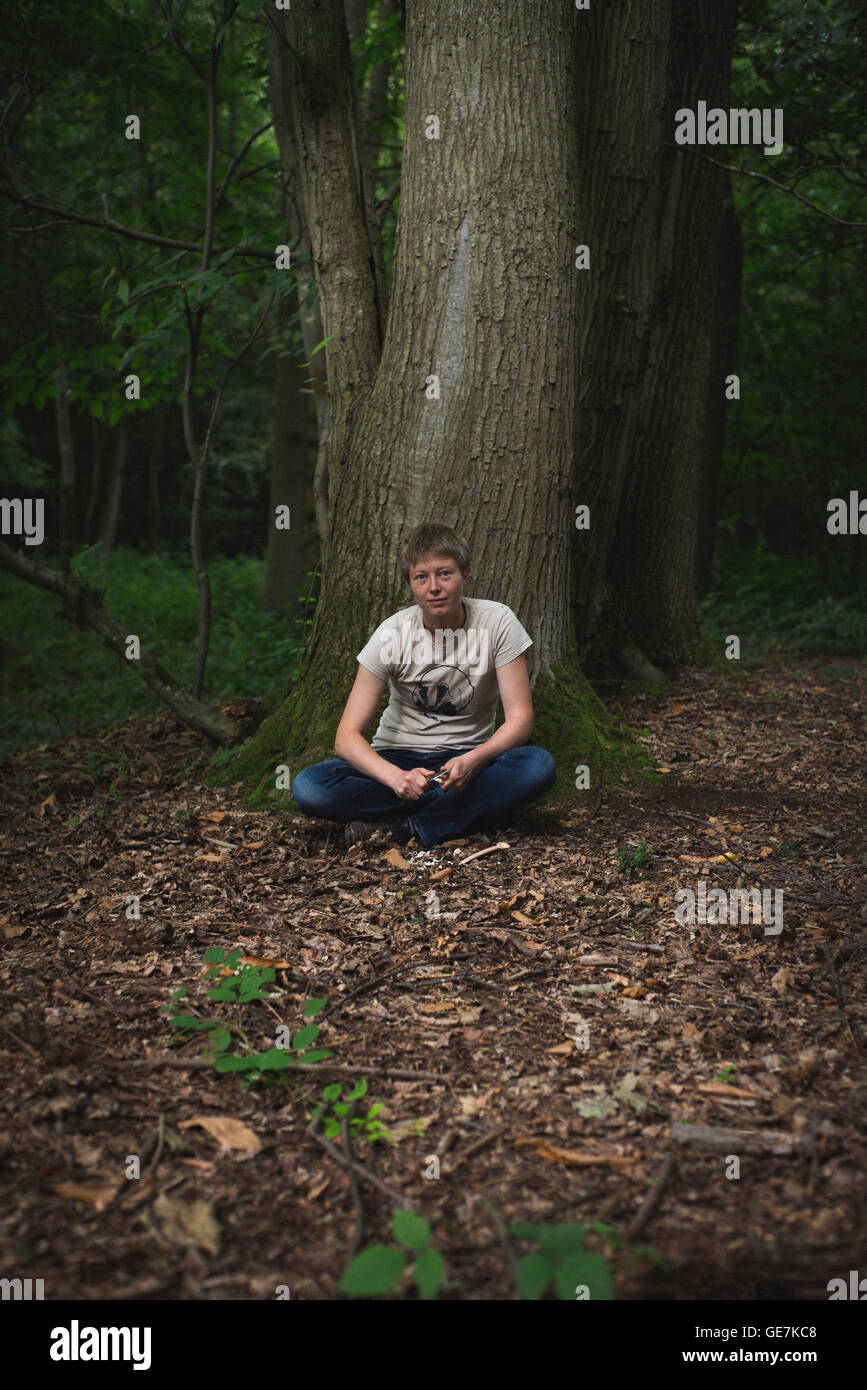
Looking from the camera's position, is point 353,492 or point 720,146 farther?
point 720,146

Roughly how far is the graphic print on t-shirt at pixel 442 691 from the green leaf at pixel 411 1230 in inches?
98.1

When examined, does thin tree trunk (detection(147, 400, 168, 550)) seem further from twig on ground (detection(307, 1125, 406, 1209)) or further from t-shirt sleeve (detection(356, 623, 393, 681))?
twig on ground (detection(307, 1125, 406, 1209))

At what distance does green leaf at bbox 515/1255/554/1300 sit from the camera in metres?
1.70

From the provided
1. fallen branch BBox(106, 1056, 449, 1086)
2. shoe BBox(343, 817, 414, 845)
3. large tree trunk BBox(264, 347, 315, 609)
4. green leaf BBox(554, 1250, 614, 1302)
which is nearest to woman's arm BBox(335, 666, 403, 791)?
shoe BBox(343, 817, 414, 845)

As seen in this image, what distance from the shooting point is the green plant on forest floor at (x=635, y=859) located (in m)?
3.71

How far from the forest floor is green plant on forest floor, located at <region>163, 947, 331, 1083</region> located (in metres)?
0.04

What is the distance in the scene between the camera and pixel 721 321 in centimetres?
978

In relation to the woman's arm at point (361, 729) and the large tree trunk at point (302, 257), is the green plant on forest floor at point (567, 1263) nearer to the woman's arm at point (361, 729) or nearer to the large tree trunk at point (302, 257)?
the woman's arm at point (361, 729)

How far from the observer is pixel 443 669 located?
163 inches

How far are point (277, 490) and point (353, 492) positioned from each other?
→ 21.9 feet

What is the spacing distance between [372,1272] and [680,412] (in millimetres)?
6506

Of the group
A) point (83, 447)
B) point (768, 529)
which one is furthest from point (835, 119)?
point (83, 447)

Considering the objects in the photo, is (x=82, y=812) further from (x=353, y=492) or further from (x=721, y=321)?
(x=721, y=321)

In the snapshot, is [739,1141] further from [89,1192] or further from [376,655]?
[376,655]
